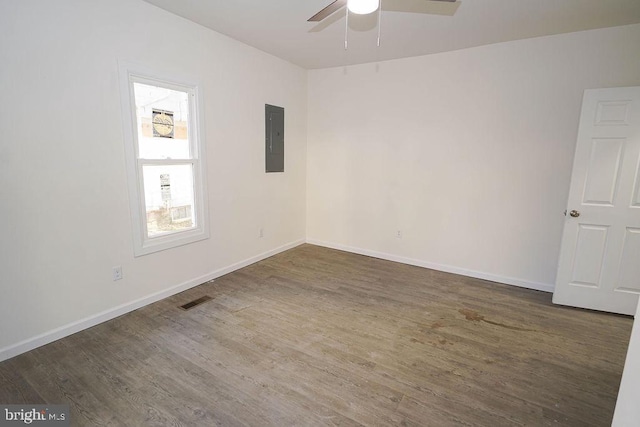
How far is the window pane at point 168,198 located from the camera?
2.99m

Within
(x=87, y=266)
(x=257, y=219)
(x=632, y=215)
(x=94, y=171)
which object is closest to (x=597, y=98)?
(x=632, y=215)

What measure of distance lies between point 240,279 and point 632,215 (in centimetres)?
401

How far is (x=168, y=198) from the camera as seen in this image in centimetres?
317

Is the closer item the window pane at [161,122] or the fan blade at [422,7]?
the fan blade at [422,7]

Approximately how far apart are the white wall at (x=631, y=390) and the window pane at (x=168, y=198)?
339 centimetres

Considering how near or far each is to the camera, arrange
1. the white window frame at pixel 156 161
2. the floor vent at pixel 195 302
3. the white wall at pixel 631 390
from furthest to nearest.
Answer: the floor vent at pixel 195 302, the white window frame at pixel 156 161, the white wall at pixel 631 390

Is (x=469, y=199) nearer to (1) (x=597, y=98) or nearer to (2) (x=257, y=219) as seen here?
(1) (x=597, y=98)

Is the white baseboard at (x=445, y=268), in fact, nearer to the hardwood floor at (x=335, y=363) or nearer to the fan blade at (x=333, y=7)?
the hardwood floor at (x=335, y=363)

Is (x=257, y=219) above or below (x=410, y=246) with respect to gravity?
above

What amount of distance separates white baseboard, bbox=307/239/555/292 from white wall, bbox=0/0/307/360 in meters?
2.12

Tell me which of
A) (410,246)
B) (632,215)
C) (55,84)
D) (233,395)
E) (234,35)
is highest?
(234,35)

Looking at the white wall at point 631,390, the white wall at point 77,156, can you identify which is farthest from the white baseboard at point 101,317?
the white wall at point 631,390

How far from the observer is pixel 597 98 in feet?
9.31

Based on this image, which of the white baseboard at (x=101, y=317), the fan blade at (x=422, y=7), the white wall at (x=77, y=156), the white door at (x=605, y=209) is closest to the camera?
the white wall at (x=77, y=156)
